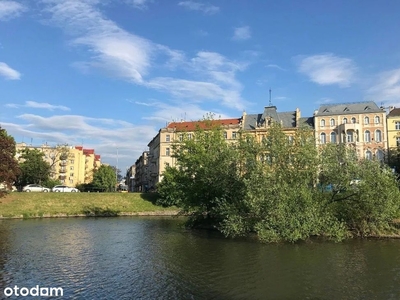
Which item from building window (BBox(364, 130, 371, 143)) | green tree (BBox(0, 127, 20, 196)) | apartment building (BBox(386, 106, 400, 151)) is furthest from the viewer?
building window (BBox(364, 130, 371, 143))

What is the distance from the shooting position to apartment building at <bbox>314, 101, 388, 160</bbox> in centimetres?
8000

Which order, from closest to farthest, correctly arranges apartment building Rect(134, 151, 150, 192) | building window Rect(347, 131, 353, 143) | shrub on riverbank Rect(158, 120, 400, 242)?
1. shrub on riverbank Rect(158, 120, 400, 242)
2. building window Rect(347, 131, 353, 143)
3. apartment building Rect(134, 151, 150, 192)

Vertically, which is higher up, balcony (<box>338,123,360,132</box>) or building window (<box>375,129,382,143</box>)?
balcony (<box>338,123,360,132</box>)

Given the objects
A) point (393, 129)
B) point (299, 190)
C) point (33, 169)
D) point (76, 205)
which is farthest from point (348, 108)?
point (33, 169)

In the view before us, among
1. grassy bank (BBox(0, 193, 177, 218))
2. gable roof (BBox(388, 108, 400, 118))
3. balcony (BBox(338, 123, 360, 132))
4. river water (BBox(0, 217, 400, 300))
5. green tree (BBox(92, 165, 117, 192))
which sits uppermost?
gable roof (BBox(388, 108, 400, 118))

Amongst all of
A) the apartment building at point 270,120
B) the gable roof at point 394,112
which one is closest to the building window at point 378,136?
the gable roof at point 394,112

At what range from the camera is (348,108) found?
84.2 m

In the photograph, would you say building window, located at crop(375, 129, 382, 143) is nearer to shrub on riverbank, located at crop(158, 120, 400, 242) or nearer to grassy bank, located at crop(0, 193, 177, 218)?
shrub on riverbank, located at crop(158, 120, 400, 242)

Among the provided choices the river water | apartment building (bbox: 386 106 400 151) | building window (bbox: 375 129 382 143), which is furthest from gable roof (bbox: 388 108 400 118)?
the river water

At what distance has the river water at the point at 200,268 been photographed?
18906 mm

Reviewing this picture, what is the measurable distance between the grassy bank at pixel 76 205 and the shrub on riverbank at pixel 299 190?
→ 1426 inches

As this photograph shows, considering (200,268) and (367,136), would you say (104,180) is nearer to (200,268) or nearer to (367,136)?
(367,136)

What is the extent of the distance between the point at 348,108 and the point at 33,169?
269ft

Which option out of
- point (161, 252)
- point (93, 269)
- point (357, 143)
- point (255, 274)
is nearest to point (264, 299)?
point (255, 274)
